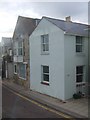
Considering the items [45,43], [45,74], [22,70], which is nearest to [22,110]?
[45,74]

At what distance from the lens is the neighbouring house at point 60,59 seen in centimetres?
1517

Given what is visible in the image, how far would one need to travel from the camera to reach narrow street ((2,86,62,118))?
38.2 ft

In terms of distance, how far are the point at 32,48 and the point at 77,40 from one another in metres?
5.03

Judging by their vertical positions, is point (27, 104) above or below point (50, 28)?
below

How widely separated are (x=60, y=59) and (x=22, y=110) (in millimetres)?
5038

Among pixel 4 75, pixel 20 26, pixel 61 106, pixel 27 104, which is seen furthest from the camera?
pixel 4 75

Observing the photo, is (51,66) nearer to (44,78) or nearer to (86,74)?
(44,78)

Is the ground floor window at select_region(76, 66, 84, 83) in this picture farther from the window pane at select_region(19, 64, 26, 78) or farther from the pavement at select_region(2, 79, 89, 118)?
the window pane at select_region(19, 64, 26, 78)

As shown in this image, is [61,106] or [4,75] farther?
[4,75]

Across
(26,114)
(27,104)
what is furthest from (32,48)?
(26,114)

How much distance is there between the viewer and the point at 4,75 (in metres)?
30.5

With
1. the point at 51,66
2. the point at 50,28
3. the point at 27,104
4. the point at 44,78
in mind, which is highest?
the point at 50,28

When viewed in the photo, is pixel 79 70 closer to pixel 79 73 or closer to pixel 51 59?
pixel 79 73

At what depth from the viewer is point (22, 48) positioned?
22484 millimetres
